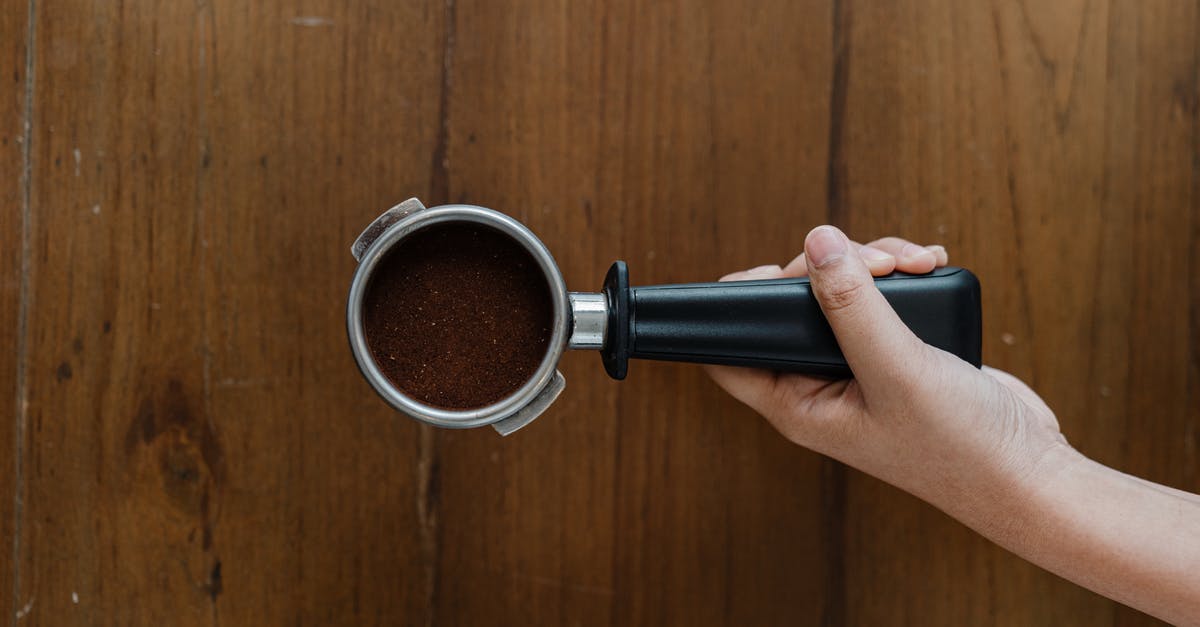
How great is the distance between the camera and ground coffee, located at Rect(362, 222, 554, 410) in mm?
344

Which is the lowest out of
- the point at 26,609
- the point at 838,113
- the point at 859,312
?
the point at 26,609

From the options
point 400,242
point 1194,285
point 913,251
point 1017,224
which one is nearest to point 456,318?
point 400,242

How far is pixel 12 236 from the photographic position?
0.49m

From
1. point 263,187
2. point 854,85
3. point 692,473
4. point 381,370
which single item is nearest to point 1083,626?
point 692,473

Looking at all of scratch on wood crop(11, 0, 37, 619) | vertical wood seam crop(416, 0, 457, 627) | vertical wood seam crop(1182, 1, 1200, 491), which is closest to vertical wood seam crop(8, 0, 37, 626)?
scratch on wood crop(11, 0, 37, 619)

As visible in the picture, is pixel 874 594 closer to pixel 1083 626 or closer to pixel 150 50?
pixel 1083 626

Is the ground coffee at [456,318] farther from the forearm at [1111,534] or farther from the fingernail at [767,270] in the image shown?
the forearm at [1111,534]

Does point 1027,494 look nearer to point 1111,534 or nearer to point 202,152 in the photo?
point 1111,534

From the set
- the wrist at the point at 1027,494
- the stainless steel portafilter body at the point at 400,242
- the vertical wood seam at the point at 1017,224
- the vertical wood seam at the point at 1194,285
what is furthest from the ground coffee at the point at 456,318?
the vertical wood seam at the point at 1194,285

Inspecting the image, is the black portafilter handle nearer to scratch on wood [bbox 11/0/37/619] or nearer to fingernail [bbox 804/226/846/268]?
fingernail [bbox 804/226/846/268]

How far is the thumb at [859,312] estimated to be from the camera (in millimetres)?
359

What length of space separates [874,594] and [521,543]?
0.80 ft

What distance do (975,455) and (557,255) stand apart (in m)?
0.27

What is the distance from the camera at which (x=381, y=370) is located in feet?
1.11
